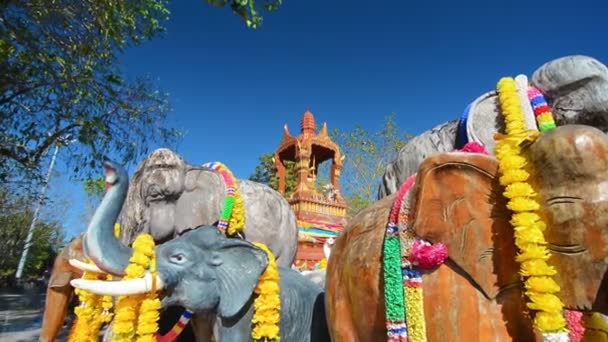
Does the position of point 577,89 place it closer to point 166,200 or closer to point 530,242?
point 530,242

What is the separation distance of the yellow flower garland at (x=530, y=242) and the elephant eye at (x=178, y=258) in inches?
60.3

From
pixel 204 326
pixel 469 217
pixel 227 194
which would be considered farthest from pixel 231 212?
pixel 469 217

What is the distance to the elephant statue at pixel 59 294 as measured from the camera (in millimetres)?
3521

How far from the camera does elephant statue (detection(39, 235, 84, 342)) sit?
352 cm

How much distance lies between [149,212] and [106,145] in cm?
405

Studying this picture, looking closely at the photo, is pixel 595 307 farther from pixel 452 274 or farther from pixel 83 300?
pixel 83 300

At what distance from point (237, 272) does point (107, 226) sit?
690 mm

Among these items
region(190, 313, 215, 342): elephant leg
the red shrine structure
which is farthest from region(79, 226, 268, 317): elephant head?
the red shrine structure

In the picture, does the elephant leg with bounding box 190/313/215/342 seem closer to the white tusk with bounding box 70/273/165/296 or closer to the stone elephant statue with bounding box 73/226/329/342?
the stone elephant statue with bounding box 73/226/329/342

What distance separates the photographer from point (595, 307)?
4.05 feet

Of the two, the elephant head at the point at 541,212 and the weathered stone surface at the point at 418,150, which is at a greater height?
the weathered stone surface at the point at 418,150

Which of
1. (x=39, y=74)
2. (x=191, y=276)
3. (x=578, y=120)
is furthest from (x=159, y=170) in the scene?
(x=39, y=74)

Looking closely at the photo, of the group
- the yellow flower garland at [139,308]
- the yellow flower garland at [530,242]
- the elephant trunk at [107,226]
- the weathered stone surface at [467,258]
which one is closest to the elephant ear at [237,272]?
the yellow flower garland at [139,308]

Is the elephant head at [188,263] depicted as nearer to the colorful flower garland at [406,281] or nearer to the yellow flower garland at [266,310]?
the yellow flower garland at [266,310]
